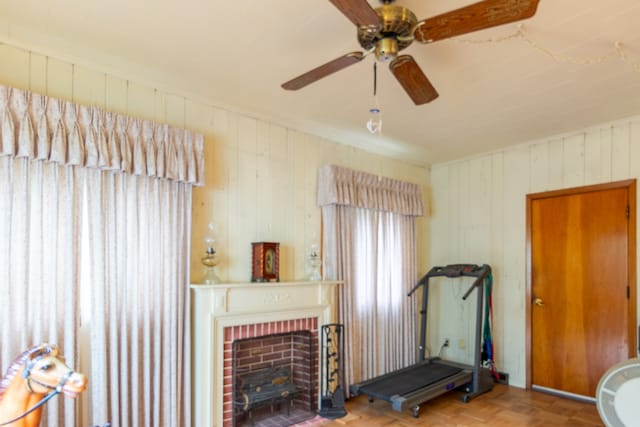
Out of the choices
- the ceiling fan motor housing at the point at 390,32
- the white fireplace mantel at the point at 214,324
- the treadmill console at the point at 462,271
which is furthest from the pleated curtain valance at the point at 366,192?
the ceiling fan motor housing at the point at 390,32

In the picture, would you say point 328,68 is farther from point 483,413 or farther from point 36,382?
point 483,413

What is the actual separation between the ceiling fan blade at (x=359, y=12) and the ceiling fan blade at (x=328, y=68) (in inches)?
7.4

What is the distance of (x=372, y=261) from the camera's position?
4.30m

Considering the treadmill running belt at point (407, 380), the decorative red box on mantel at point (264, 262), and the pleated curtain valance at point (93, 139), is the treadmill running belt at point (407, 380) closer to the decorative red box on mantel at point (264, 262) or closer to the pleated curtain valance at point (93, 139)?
the decorative red box on mantel at point (264, 262)

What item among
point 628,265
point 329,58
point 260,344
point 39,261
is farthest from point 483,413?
point 39,261

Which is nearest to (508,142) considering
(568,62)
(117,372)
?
(568,62)

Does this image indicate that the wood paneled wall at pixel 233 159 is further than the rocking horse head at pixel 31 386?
Yes

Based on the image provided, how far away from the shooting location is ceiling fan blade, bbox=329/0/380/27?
1501 mm

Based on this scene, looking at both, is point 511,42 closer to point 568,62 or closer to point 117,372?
point 568,62

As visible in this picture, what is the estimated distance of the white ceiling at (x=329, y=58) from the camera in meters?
2.08

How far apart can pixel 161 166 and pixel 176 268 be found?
2.33ft

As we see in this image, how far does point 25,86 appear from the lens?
2404 mm

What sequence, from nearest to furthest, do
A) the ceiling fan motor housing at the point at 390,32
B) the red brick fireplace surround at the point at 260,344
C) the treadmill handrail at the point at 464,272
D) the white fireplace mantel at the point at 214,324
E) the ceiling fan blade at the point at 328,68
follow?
the ceiling fan motor housing at the point at 390,32 < the ceiling fan blade at the point at 328,68 < the white fireplace mantel at the point at 214,324 < the red brick fireplace surround at the point at 260,344 < the treadmill handrail at the point at 464,272

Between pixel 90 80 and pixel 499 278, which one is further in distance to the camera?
pixel 499 278
